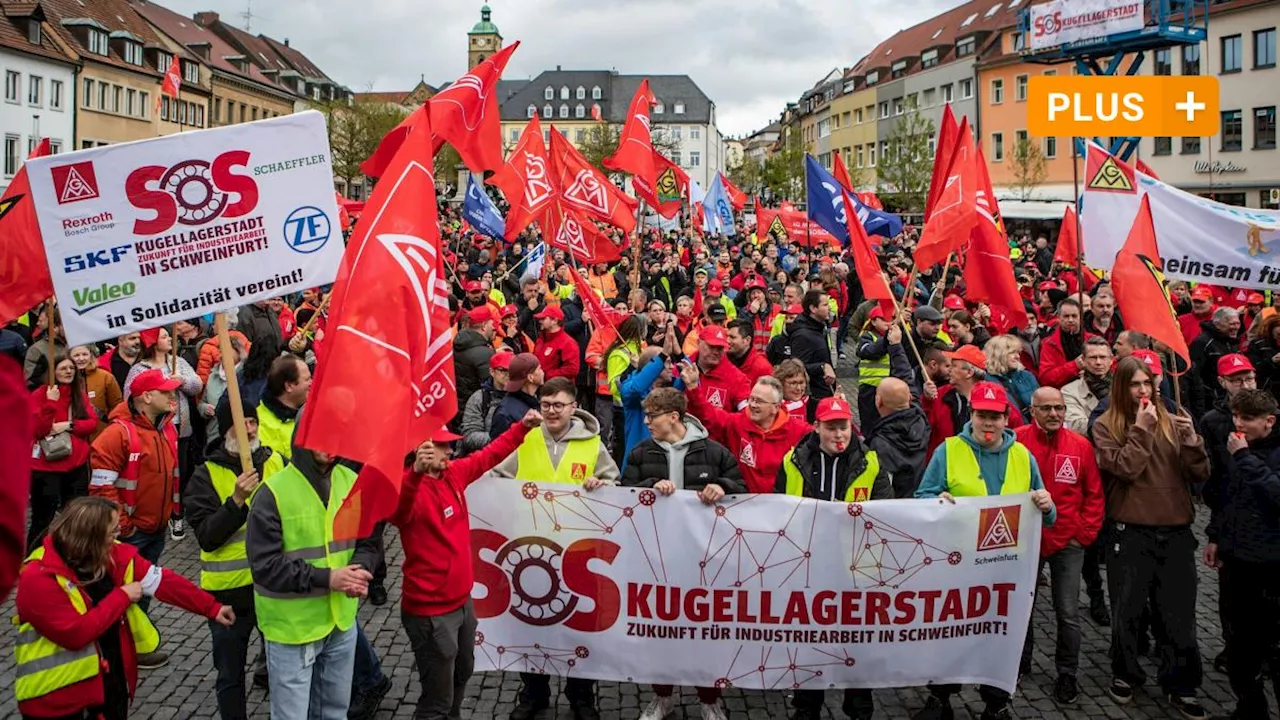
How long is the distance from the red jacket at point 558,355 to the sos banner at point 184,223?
5208 millimetres

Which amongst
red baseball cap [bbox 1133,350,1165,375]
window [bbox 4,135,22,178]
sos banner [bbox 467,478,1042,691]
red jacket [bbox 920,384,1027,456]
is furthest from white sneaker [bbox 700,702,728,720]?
window [bbox 4,135,22,178]

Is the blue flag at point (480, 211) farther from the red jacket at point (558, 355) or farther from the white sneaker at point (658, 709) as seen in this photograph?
the white sneaker at point (658, 709)

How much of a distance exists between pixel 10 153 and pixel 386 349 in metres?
53.0

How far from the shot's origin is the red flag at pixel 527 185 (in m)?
13.6

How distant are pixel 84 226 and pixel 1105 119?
43.4 feet

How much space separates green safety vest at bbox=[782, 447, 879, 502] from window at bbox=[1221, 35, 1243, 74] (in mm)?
48939

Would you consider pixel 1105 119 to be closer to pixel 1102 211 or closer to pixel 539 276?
pixel 1102 211

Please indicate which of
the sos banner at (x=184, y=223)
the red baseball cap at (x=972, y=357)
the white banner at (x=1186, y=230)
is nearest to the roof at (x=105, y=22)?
the sos banner at (x=184, y=223)

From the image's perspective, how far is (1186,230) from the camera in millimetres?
8430

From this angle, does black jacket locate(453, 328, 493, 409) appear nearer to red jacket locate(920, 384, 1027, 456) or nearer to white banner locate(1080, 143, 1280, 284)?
red jacket locate(920, 384, 1027, 456)

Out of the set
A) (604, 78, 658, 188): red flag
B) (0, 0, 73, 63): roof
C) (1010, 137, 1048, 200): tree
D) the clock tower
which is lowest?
(604, 78, 658, 188): red flag

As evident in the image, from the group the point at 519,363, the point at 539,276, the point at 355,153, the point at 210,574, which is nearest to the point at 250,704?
the point at 210,574

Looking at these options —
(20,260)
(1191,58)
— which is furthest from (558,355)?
(1191,58)

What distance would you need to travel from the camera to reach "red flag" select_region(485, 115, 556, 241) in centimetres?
1359
